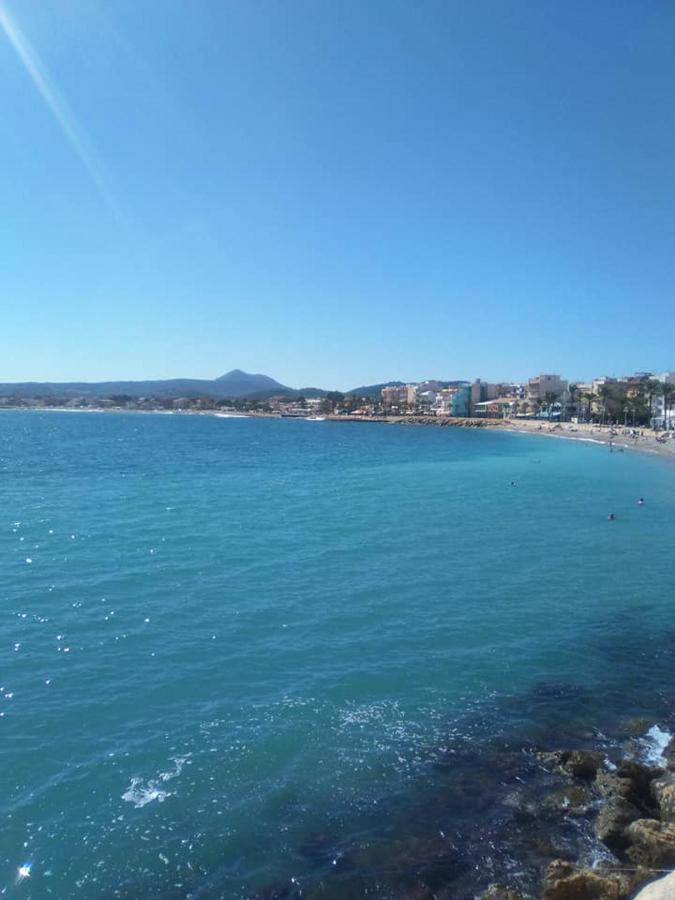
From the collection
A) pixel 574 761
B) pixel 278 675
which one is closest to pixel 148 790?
pixel 278 675

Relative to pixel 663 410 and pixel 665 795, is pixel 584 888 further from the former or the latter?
pixel 663 410

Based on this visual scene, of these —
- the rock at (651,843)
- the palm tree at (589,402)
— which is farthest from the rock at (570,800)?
the palm tree at (589,402)

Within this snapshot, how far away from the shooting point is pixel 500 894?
23.1 feet

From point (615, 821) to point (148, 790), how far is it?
19.8ft

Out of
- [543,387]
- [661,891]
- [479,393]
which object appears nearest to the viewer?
[661,891]

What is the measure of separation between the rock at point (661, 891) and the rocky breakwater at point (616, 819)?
4cm

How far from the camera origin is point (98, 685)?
11906mm

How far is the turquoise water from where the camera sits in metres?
8.11

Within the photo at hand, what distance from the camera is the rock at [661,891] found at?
594cm

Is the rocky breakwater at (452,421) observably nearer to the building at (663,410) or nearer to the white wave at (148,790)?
the building at (663,410)

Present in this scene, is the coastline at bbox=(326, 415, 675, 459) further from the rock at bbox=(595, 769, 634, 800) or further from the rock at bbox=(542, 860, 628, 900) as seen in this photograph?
the rock at bbox=(542, 860, 628, 900)

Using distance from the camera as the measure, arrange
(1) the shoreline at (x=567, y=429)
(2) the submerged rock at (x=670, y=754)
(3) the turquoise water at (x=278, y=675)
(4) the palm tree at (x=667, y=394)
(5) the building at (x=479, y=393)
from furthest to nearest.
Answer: (5) the building at (x=479, y=393) → (4) the palm tree at (x=667, y=394) → (1) the shoreline at (x=567, y=429) → (2) the submerged rock at (x=670, y=754) → (3) the turquoise water at (x=278, y=675)

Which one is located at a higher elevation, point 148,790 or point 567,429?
point 567,429

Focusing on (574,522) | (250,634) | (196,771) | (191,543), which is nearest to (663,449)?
(574,522)
